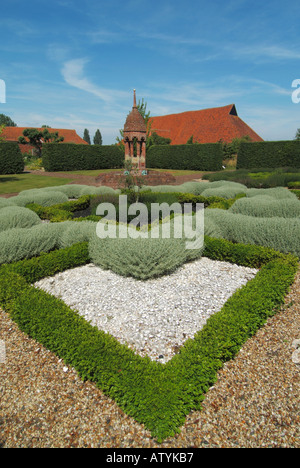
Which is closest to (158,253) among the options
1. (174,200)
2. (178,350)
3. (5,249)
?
(178,350)

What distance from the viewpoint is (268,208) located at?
7367 millimetres

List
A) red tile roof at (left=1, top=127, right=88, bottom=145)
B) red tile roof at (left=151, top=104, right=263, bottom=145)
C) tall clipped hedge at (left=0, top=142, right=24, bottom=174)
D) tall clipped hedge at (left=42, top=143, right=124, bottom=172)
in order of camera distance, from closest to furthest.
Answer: tall clipped hedge at (left=0, top=142, right=24, bottom=174) → tall clipped hedge at (left=42, top=143, right=124, bottom=172) → red tile roof at (left=151, top=104, right=263, bottom=145) → red tile roof at (left=1, top=127, right=88, bottom=145)

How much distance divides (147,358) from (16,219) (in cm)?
529

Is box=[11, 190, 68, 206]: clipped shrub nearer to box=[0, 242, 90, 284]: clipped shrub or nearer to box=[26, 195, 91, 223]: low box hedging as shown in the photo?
box=[26, 195, 91, 223]: low box hedging

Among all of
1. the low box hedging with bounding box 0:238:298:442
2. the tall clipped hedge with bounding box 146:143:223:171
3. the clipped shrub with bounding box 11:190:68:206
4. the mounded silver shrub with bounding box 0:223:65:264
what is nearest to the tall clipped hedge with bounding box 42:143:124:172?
the tall clipped hedge with bounding box 146:143:223:171

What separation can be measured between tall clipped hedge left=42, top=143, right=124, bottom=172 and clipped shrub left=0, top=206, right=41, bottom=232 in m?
20.4

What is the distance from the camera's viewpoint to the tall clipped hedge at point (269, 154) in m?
23.3

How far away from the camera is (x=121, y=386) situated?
2.32 metres

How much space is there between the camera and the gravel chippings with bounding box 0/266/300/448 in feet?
6.88

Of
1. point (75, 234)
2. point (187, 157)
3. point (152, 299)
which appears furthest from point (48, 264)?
point (187, 157)

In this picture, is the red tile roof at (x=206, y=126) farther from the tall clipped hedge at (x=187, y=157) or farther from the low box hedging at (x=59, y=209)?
the low box hedging at (x=59, y=209)

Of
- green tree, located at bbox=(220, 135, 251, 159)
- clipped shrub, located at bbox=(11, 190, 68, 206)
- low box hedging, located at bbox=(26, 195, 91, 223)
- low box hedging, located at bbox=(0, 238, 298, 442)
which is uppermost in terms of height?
green tree, located at bbox=(220, 135, 251, 159)

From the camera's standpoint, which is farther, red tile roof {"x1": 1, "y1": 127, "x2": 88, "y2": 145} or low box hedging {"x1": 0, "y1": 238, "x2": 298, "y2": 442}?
red tile roof {"x1": 1, "y1": 127, "x2": 88, "y2": 145}

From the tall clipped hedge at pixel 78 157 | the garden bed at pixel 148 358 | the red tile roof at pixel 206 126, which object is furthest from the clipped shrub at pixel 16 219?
the red tile roof at pixel 206 126
